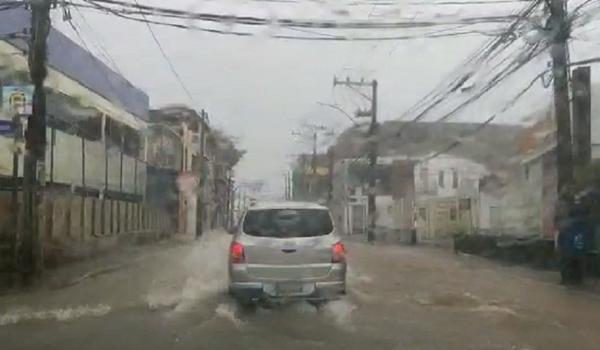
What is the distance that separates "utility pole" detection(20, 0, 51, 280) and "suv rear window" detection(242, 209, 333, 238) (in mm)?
6269

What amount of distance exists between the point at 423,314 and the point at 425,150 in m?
39.3

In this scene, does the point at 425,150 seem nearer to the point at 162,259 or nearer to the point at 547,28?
the point at 162,259

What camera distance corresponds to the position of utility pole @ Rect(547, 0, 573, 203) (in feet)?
66.6

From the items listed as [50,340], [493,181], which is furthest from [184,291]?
[493,181]

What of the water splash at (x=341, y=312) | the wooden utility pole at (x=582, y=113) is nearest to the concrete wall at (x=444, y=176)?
the wooden utility pole at (x=582, y=113)

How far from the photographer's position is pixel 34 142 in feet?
63.1

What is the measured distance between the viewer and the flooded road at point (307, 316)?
11.2m

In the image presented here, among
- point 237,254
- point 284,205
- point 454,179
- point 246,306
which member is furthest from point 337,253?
point 454,179

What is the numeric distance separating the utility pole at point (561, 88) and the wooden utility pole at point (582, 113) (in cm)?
242

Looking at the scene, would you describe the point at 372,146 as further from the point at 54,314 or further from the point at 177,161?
the point at 54,314

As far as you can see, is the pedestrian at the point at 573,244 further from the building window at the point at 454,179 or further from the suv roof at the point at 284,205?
the building window at the point at 454,179

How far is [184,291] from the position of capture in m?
18.1

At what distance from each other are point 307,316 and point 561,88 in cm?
970

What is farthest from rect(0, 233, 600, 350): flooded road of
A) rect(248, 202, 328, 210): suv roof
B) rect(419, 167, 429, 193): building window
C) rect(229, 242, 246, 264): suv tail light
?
rect(419, 167, 429, 193): building window
